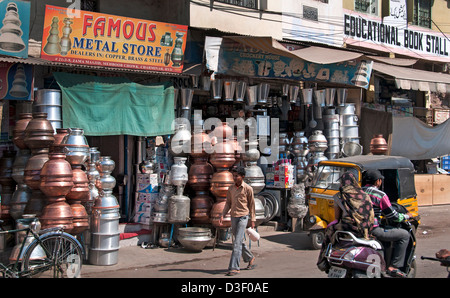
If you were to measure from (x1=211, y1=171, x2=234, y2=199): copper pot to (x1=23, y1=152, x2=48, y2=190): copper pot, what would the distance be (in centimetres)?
309

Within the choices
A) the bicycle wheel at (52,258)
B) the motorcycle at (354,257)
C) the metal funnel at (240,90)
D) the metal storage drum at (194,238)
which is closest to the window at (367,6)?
the metal funnel at (240,90)

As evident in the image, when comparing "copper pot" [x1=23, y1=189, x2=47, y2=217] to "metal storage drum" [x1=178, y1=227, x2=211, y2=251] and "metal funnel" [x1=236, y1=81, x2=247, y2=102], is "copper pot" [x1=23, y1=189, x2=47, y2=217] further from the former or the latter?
"metal funnel" [x1=236, y1=81, x2=247, y2=102]

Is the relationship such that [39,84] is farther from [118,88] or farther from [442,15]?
[442,15]

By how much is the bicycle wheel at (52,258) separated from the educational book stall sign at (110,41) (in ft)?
12.3

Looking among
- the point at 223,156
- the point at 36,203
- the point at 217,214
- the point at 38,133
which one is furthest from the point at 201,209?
the point at 38,133

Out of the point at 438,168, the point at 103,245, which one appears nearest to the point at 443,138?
the point at 438,168

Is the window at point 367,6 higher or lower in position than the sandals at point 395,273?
higher

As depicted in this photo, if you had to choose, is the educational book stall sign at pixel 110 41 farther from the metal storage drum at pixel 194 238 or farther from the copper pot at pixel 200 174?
the metal storage drum at pixel 194 238

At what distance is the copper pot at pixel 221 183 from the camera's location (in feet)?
29.1

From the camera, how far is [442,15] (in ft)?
61.4

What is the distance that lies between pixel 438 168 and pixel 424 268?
434 inches

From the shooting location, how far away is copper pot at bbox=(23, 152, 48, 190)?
7.23 m

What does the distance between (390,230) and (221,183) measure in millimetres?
4028
